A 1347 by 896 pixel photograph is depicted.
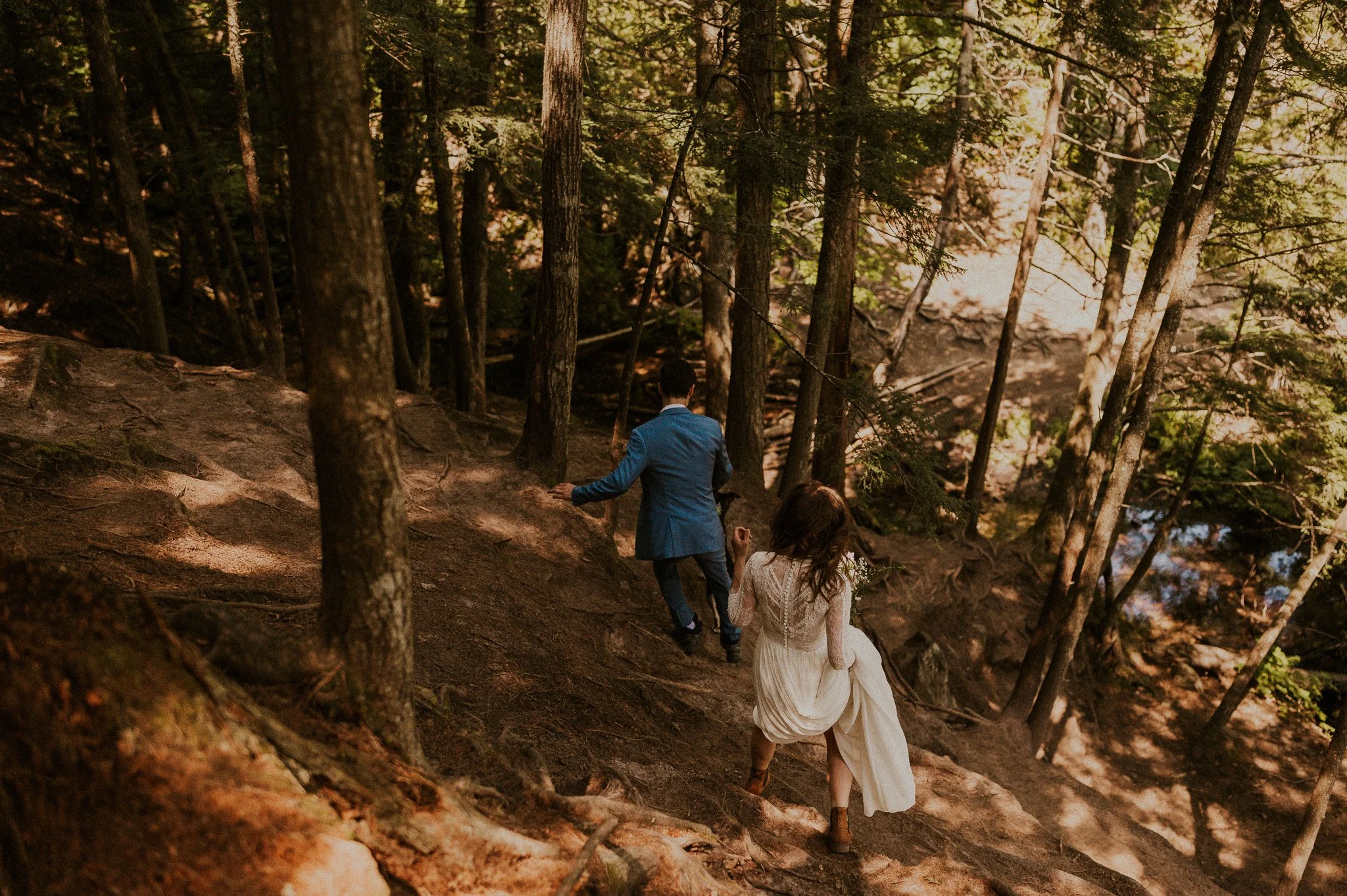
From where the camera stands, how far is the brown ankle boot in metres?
4.42

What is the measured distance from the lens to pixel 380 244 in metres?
2.65

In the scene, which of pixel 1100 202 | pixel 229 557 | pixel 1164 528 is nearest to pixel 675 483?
pixel 229 557

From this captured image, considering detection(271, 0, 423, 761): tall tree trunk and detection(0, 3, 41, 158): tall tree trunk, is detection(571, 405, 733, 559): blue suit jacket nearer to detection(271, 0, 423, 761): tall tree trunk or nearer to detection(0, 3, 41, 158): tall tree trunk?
detection(271, 0, 423, 761): tall tree trunk

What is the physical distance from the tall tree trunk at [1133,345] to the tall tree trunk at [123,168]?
411 inches

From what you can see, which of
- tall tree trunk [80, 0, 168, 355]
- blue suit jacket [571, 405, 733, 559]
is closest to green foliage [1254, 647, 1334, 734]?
blue suit jacket [571, 405, 733, 559]

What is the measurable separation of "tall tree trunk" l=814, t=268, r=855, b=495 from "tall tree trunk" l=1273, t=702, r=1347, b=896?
19.2ft

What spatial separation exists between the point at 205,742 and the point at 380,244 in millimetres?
1488

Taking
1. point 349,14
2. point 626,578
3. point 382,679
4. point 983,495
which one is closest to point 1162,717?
point 983,495

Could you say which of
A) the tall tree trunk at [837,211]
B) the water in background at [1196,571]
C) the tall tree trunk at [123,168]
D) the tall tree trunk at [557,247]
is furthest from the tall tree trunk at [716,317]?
the water in background at [1196,571]

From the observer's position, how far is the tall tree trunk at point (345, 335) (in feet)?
8.18

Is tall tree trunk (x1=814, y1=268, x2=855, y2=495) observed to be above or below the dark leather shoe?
above

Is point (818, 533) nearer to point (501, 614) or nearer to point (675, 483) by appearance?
point (675, 483)

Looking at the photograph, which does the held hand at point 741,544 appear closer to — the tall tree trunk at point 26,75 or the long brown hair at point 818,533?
the long brown hair at point 818,533

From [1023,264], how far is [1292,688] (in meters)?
8.37
